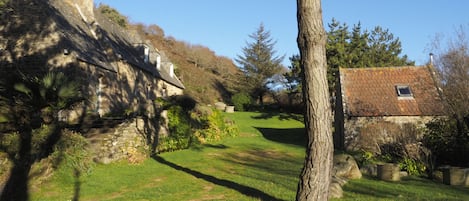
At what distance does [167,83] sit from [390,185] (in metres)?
24.5

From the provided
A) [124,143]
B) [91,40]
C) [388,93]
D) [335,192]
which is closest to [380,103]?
[388,93]

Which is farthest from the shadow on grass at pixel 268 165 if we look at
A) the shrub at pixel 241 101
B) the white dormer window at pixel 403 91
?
the shrub at pixel 241 101

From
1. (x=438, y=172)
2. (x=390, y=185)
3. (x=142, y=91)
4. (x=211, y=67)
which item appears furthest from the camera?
(x=211, y=67)

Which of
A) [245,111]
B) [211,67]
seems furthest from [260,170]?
[211,67]

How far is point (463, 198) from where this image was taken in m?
9.58

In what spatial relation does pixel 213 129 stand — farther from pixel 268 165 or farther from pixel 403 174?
pixel 403 174

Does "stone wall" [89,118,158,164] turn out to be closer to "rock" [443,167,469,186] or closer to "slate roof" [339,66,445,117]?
"rock" [443,167,469,186]

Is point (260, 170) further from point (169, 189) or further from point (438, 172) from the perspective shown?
point (438, 172)

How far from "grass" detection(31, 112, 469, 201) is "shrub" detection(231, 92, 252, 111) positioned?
102 ft

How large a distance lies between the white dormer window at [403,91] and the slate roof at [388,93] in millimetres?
167

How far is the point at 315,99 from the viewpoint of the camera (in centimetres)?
636

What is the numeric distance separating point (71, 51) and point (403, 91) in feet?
59.4

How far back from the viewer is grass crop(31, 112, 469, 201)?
9.38m

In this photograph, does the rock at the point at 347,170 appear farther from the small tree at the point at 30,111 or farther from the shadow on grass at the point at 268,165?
the small tree at the point at 30,111
